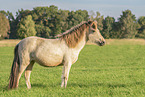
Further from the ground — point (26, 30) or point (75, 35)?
point (75, 35)

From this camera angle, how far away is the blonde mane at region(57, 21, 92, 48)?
7661 mm

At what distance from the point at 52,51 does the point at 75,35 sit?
105 cm

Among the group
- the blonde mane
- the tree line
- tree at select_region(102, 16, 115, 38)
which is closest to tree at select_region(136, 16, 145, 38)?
the tree line

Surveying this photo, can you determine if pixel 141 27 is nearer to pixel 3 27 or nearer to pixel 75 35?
pixel 3 27

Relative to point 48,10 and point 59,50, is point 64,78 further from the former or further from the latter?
point 48,10

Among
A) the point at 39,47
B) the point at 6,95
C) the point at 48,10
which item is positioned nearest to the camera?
the point at 6,95

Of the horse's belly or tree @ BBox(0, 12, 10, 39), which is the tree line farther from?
the horse's belly

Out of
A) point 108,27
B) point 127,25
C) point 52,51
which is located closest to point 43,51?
point 52,51

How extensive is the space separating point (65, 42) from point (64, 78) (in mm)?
1326

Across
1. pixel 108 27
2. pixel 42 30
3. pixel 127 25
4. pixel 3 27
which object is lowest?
pixel 42 30

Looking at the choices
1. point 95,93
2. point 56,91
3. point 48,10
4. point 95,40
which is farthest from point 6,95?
point 48,10

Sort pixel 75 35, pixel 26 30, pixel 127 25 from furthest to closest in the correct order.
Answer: pixel 127 25 → pixel 26 30 → pixel 75 35

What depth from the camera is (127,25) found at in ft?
295

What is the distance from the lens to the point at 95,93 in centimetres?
714
